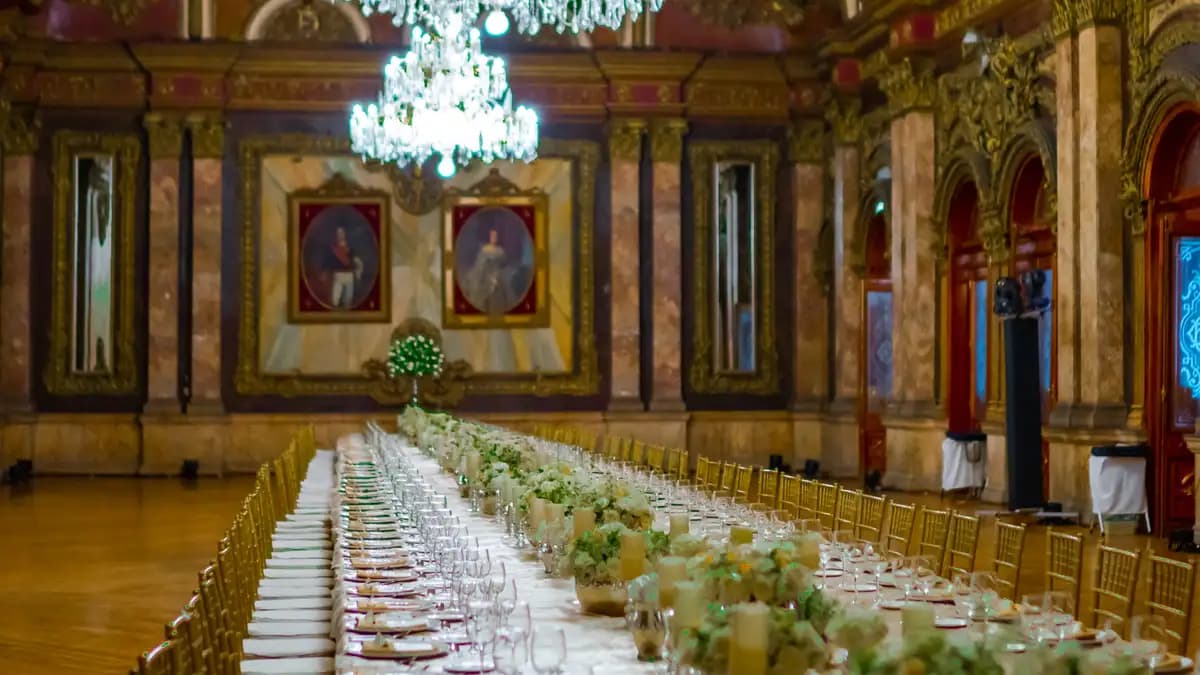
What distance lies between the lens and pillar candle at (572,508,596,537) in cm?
586

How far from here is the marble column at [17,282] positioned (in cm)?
2109

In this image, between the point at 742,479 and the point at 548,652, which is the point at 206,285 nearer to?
the point at 742,479

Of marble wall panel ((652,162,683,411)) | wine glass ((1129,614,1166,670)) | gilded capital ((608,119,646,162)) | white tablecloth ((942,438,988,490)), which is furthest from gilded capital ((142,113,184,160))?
wine glass ((1129,614,1166,670))

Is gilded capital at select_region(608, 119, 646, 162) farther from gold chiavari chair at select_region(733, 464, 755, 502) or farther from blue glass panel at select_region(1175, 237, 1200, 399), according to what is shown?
gold chiavari chair at select_region(733, 464, 755, 502)

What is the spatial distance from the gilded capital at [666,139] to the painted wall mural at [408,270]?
128cm

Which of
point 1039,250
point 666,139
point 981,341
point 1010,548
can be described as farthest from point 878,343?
point 1010,548

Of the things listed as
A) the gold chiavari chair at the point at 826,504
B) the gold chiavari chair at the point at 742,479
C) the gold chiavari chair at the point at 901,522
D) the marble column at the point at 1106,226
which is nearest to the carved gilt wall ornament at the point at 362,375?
the marble column at the point at 1106,226

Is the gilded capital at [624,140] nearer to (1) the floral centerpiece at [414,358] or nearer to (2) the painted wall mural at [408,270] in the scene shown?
(2) the painted wall mural at [408,270]

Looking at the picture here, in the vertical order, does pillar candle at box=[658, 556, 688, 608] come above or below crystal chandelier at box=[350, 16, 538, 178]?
below

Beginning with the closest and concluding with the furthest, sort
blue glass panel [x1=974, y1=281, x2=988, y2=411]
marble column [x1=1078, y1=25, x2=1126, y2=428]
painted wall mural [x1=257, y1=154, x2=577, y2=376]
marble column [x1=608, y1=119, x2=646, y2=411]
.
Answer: marble column [x1=1078, y1=25, x2=1126, y2=428]
blue glass panel [x1=974, y1=281, x2=988, y2=411]
painted wall mural [x1=257, y1=154, x2=577, y2=376]
marble column [x1=608, y1=119, x2=646, y2=411]

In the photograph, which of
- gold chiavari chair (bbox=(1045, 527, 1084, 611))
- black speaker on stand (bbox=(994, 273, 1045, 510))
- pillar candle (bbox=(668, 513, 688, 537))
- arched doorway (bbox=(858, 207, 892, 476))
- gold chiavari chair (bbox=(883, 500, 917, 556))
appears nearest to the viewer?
pillar candle (bbox=(668, 513, 688, 537))

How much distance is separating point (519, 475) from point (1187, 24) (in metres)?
7.45

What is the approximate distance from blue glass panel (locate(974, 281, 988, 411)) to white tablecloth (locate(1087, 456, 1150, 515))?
14.0 feet

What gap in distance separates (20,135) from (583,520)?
684 inches
